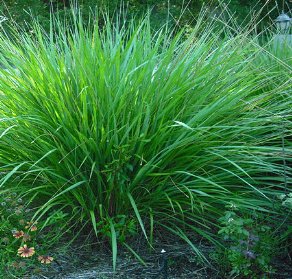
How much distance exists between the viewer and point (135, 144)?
2.96 m

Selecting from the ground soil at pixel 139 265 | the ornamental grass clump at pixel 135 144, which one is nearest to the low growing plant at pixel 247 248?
the ground soil at pixel 139 265

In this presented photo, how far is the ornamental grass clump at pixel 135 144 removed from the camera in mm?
2934

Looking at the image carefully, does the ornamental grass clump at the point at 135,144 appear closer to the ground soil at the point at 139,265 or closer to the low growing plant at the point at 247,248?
the ground soil at the point at 139,265

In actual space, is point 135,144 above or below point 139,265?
above

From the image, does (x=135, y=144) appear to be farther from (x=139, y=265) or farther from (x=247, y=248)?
(x=247, y=248)

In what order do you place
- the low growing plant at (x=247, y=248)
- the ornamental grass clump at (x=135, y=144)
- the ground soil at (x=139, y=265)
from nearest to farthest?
the low growing plant at (x=247, y=248) → the ground soil at (x=139, y=265) → the ornamental grass clump at (x=135, y=144)

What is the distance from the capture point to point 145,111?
303 cm

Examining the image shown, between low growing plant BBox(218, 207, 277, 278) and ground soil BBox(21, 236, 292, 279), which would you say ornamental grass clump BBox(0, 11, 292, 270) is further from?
low growing plant BBox(218, 207, 277, 278)

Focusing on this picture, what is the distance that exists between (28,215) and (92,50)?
104cm

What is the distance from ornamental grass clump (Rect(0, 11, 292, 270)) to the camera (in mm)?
2934

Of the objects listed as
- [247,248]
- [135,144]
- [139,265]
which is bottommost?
[139,265]

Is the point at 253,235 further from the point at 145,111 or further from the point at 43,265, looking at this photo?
the point at 43,265

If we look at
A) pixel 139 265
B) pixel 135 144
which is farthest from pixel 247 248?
pixel 135 144

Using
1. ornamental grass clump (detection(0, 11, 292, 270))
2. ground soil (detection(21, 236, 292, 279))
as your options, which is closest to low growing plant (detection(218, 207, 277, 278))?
ground soil (detection(21, 236, 292, 279))
